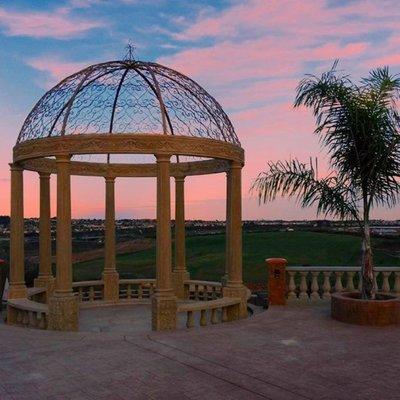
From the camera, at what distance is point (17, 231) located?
15.0m

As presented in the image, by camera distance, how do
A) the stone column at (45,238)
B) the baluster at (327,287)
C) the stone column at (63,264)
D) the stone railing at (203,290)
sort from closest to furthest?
1. the stone column at (63,264)
2. the baluster at (327,287)
3. the stone column at (45,238)
4. the stone railing at (203,290)

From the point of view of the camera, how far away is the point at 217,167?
16438mm

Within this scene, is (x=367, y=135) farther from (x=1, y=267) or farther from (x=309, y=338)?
(x=1, y=267)

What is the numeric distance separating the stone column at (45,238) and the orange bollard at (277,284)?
7161 mm

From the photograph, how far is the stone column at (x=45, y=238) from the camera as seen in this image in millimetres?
16531

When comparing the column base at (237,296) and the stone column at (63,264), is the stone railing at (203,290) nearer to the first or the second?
the column base at (237,296)

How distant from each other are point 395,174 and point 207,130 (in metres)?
4.98

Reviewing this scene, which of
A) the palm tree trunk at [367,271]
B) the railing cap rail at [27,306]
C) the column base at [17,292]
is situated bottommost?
the railing cap rail at [27,306]

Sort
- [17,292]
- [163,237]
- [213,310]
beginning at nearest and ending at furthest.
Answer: [163,237] < [213,310] < [17,292]

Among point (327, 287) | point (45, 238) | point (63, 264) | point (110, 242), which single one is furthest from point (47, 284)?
point (327, 287)

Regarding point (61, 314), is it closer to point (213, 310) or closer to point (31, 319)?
point (31, 319)

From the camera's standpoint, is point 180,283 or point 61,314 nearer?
point 61,314

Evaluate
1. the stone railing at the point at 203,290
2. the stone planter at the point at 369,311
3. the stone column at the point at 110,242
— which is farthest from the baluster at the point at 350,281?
the stone column at the point at 110,242

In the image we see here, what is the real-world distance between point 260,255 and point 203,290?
29.7 metres
